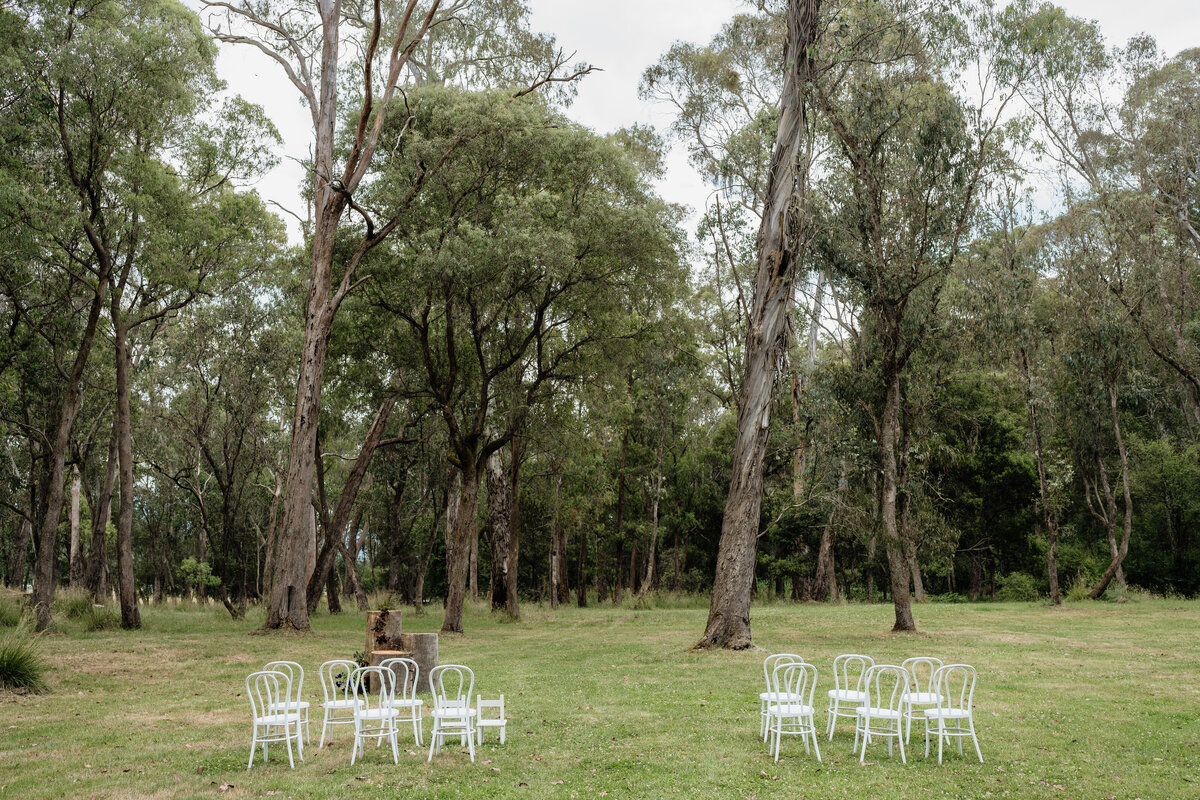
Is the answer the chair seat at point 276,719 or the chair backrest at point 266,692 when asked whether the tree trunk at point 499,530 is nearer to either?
the chair backrest at point 266,692

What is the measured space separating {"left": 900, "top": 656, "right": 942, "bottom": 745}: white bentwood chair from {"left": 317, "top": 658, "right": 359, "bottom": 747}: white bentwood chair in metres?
4.83

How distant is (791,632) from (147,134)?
59.4 ft

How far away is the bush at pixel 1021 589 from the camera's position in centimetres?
3362

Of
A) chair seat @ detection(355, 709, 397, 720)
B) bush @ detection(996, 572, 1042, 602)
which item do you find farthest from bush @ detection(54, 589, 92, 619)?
bush @ detection(996, 572, 1042, 602)

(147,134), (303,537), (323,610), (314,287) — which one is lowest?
(323,610)

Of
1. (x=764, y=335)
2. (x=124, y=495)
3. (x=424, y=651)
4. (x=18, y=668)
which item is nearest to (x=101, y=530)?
(x=124, y=495)

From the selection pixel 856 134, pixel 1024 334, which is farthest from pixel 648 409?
pixel 856 134

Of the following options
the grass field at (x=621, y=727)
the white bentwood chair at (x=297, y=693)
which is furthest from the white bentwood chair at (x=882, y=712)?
the white bentwood chair at (x=297, y=693)

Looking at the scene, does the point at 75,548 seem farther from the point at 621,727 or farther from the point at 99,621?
the point at 621,727

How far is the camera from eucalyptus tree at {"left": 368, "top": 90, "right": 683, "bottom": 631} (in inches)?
779

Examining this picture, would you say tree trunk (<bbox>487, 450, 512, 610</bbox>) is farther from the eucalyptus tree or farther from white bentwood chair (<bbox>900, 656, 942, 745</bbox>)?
white bentwood chair (<bbox>900, 656, 942, 745</bbox>)

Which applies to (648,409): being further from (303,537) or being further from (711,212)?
(303,537)

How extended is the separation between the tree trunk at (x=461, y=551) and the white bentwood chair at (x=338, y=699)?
7.19m

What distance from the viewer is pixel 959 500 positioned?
37125 millimetres
